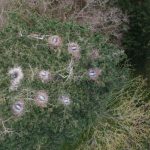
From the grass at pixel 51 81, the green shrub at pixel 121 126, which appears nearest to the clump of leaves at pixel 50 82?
the grass at pixel 51 81

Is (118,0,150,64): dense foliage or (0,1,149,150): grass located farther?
(118,0,150,64): dense foliage

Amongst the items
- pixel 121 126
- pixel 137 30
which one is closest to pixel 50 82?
pixel 121 126

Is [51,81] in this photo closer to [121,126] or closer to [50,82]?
[50,82]

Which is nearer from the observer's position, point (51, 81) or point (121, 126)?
point (51, 81)

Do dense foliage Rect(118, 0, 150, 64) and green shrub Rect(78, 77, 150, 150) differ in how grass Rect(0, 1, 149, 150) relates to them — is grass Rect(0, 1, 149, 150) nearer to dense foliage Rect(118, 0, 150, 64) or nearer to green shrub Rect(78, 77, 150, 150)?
green shrub Rect(78, 77, 150, 150)

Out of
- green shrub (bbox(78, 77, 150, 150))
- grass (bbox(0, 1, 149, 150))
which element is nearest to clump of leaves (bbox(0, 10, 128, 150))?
grass (bbox(0, 1, 149, 150))

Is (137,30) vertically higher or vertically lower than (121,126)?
higher

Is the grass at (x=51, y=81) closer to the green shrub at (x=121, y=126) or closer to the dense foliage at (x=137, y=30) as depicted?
the green shrub at (x=121, y=126)

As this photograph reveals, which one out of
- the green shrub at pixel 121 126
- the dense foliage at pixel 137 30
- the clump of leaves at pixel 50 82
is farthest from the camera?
the dense foliage at pixel 137 30

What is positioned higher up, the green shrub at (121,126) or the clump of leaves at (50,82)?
the clump of leaves at (50,82)
